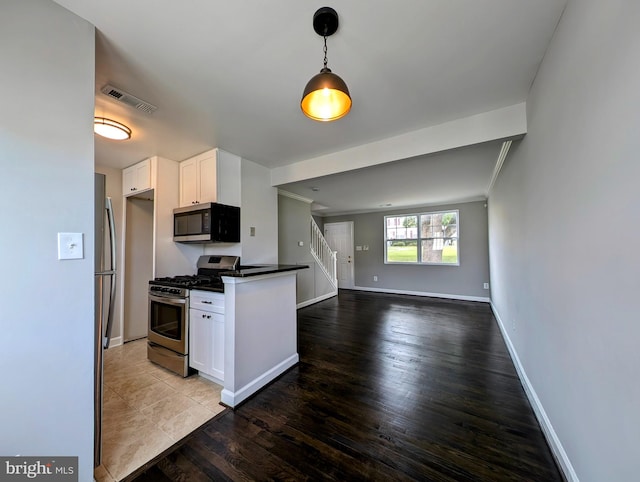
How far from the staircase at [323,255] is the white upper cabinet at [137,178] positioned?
330 centimetres

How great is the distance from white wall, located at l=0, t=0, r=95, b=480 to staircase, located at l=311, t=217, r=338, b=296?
4469mm

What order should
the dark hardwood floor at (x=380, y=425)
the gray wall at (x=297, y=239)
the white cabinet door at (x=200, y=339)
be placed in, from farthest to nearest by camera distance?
the gray wall at (x=297, y=239) → the white cabinet door at (x=200, y=339) → the dark hardwood floor at (x=380, y=425)

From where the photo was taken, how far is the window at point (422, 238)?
5.96 metres

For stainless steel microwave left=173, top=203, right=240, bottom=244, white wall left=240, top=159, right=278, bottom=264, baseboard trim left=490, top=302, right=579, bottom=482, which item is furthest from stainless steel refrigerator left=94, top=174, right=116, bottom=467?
baseboard trim left=490, top=302, right=579, bottom=482

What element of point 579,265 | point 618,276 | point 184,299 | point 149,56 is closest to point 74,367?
point 184,299

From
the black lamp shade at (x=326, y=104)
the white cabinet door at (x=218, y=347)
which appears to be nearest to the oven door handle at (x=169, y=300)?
the white cabinet door at (x=218, y=347)

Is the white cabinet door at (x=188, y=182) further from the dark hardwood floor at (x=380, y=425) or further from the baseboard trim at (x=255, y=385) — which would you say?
the dark hardwood floor at (x=380, y=425)

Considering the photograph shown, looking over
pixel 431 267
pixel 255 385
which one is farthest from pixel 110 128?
pixel 431 267

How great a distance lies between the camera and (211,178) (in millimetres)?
3006

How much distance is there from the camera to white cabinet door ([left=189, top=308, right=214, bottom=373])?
2.32 meters

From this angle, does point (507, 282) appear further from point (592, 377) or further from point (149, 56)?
point (149, 56)

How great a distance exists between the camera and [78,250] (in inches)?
49.5

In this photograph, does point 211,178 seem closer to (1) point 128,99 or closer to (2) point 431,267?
(1) point 128,99

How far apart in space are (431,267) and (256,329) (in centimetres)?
516
